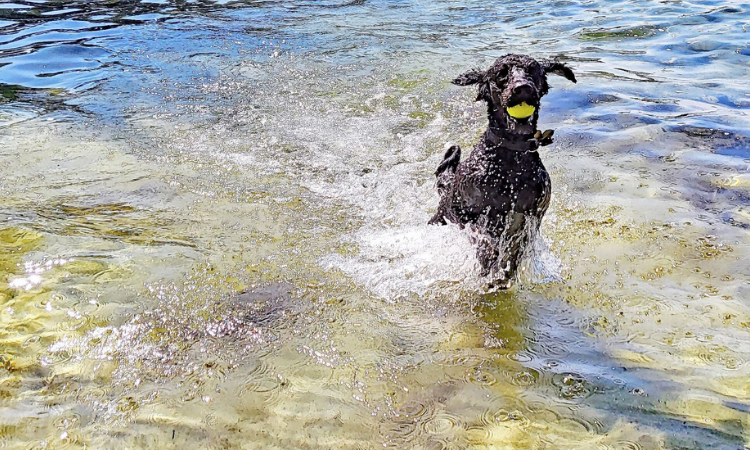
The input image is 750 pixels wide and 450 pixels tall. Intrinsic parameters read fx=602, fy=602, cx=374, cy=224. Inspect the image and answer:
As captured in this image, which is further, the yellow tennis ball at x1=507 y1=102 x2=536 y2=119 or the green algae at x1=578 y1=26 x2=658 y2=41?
the green algae at x1=578 y1=26 x2=658 y2=41

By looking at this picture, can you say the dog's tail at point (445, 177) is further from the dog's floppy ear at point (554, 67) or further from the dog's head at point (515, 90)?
the dog's floppy ear at point (554, 67)

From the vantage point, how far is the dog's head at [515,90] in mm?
3588

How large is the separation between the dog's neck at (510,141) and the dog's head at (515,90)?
21 millimetres

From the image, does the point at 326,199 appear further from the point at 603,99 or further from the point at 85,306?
the point at 603,99

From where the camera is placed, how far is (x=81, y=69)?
10008 millimetres

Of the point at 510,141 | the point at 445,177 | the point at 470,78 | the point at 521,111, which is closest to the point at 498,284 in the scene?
the point at 445,177

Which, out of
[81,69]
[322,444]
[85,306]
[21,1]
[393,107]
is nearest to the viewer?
[322,444]

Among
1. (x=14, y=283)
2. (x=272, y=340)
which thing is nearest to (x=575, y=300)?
(x=272, y=340)

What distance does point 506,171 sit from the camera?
3.90 meters

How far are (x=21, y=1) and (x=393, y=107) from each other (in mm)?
11414

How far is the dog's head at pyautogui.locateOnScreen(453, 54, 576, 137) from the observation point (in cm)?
359

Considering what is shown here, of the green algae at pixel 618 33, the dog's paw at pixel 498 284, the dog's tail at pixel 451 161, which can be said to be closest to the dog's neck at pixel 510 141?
the dog's tail at pixel 451 161

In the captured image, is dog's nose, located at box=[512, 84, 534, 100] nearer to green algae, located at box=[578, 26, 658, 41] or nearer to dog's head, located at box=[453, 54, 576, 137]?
dog's head, located at box=[453, 54, 576, 137]

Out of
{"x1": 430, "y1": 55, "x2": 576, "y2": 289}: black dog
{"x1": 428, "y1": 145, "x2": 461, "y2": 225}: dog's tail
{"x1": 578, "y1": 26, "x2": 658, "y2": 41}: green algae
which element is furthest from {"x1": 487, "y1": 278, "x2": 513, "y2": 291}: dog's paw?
{"x1": 578, "y1": 26, "x2": 658, "y2": 41}: green algae
